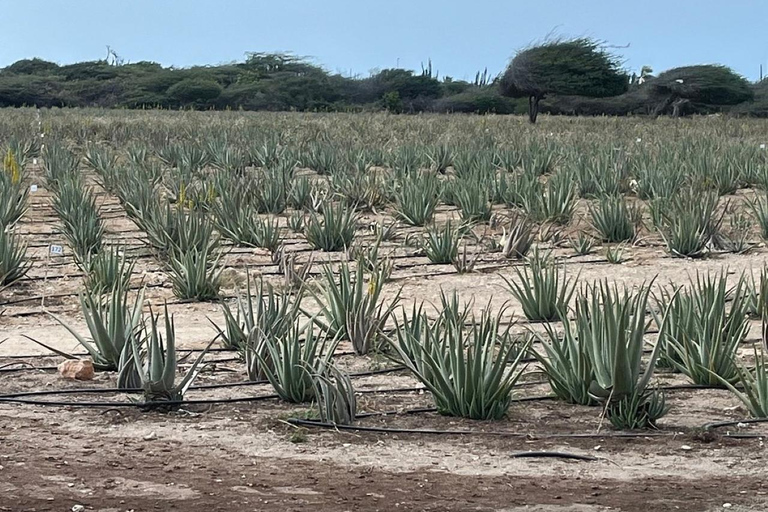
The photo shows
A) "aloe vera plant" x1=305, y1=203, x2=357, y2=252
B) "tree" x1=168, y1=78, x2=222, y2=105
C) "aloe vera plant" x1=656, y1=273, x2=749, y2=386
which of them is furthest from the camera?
"tree" x1=168, y1=78, x2=222, y2=105

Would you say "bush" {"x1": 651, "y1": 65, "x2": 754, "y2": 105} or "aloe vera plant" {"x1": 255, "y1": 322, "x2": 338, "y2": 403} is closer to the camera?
"aloe vera plant" {"x1": 255, "y1": 322, "x2": 338, "y2": 403}

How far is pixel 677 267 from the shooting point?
1059 centimetres

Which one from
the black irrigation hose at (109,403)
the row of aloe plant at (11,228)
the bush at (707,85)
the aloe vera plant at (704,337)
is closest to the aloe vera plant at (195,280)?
the row of aloe plant at (11,228)

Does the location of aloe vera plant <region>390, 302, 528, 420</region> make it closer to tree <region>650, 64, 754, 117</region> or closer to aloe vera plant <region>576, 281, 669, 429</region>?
aloe vera plant <region>576, 281, 669, 429</region>

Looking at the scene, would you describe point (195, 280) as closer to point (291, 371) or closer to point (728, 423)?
point (291, 371)

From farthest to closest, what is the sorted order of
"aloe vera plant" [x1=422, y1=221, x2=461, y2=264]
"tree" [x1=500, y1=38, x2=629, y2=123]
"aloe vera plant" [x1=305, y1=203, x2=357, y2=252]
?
"tree" [x1=500, y1=38, x2=629, y2=123]
"aloe vera plant" [x1=305, y1=203, x2=357, y2=252]
"aloe vera plant" [x1=422, y1=221, x2=461, y2=264]

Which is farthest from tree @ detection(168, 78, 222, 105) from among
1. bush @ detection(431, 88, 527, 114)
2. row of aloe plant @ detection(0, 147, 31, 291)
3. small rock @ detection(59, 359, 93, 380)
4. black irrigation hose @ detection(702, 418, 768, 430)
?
black irrigation hose @ detection(702, 418, 768, 430)

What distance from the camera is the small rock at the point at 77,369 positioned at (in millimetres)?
6137

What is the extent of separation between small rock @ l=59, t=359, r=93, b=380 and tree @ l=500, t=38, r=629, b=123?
33.0 m

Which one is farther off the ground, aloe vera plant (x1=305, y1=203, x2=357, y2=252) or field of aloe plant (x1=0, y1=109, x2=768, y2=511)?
aloe vera plant (x1=305, y1=203, x2=357, y2=252)

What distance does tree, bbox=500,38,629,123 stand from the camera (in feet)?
129

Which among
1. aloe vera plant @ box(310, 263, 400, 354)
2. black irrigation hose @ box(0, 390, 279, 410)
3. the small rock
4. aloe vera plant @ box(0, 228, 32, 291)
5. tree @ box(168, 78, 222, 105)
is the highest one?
tree @ box(168, 78, 222, 105)

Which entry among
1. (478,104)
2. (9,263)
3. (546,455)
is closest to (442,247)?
(9,263)

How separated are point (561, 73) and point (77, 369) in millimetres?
35497
